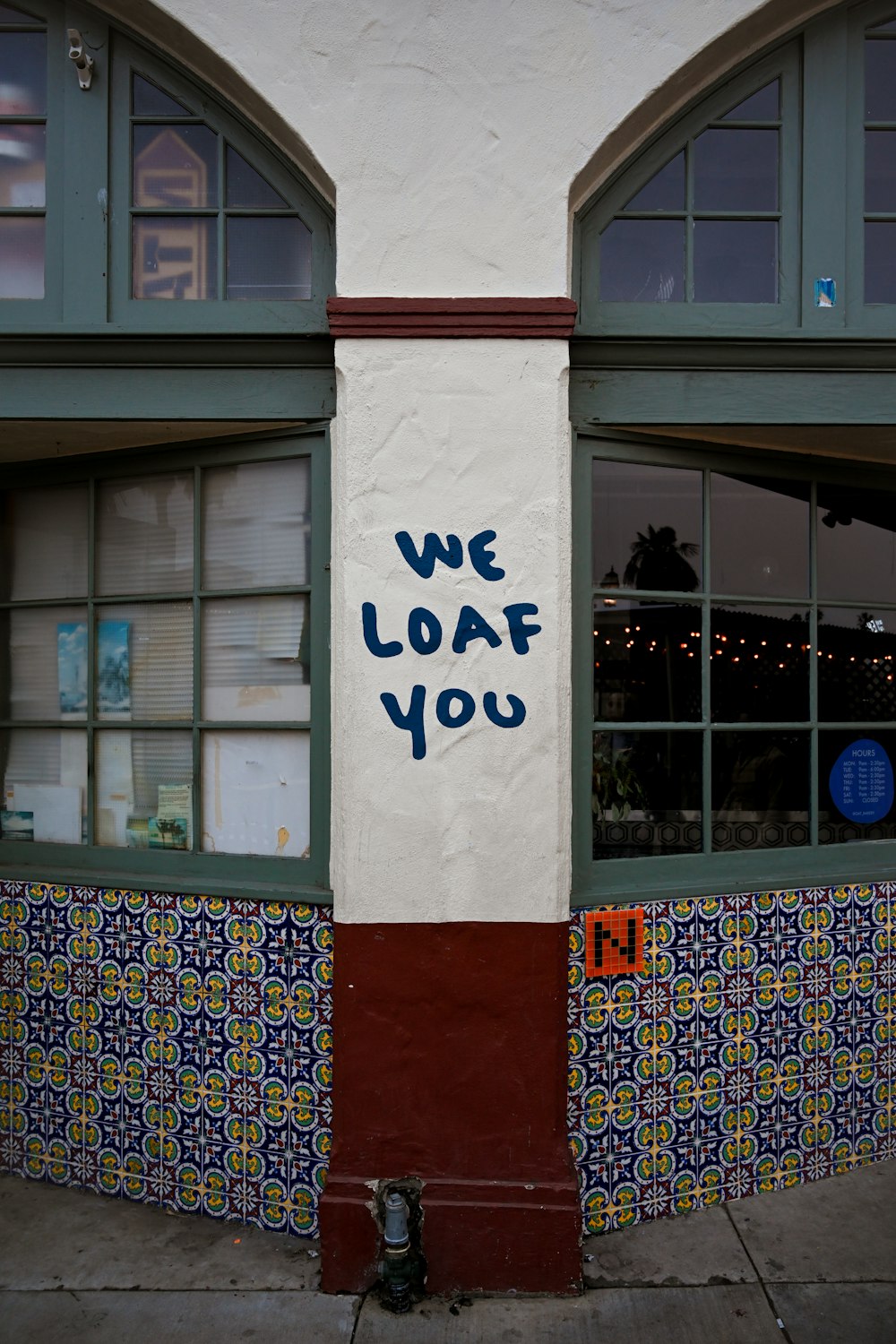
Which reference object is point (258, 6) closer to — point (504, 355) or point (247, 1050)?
point (504, 355)

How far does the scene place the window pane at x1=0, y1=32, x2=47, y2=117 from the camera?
368 cm

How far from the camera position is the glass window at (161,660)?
3738mm

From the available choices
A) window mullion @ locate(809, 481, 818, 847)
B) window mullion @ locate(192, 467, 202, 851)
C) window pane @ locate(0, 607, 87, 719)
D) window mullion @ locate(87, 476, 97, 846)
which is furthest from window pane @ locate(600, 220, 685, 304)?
window pane @ locate(0, 607, 87, 719)

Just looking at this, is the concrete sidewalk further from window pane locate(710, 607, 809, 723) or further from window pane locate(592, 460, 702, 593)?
window pane locate(592, 460, 702, 593)

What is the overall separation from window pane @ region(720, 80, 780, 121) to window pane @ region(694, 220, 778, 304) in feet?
1.42

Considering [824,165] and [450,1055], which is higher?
[824,165]

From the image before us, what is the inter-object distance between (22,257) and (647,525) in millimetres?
2905

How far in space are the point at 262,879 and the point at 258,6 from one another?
3.43 metres

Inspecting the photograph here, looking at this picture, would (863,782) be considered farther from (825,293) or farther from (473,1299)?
(473,1299)

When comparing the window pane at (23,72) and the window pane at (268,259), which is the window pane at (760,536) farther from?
the window pane at (23,72)

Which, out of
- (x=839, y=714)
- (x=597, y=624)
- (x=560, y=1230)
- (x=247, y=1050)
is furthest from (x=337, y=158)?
(x=560, y=1230)

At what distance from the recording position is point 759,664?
12.8ft

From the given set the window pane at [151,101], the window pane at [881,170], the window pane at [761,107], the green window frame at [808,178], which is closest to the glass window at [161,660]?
the window pane at [151,101]

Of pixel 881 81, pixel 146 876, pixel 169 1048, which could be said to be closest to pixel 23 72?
pixel 146 876
